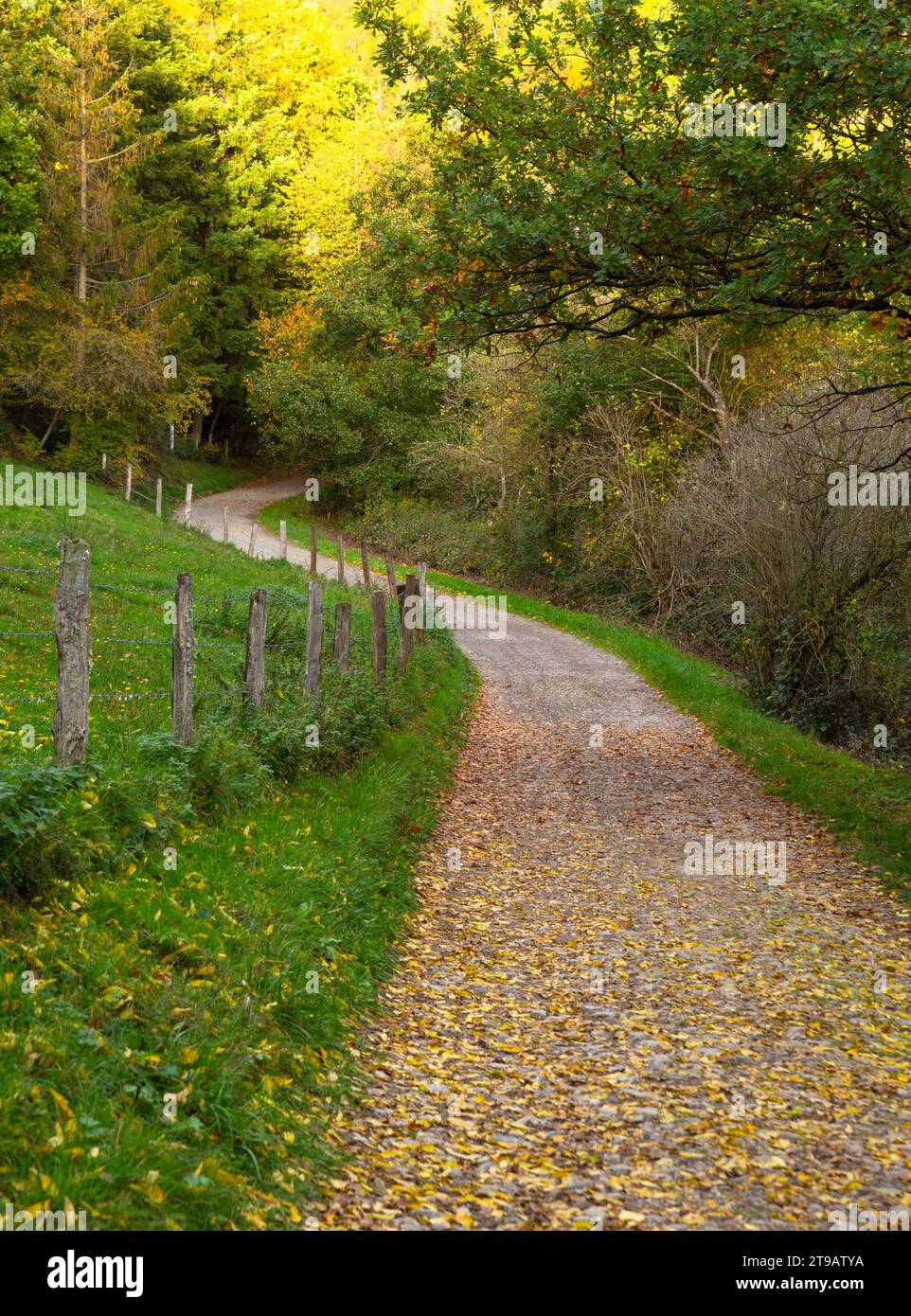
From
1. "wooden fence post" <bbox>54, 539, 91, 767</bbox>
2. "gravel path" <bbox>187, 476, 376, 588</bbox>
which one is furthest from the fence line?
"gravel path" <bbox>187, 476, 376, 588</bbox>

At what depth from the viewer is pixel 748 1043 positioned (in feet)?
21.9

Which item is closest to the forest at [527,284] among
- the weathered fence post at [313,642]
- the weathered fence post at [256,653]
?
the weathered fence post at [313,642]

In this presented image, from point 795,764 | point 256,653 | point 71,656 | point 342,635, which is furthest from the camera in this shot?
point 795,764

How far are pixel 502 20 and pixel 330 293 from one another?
37199 mm

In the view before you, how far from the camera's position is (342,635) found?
14164 millimetres

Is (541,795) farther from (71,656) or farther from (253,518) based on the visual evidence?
(253,518)

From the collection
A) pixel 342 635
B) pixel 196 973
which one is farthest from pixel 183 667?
pixel 342 635

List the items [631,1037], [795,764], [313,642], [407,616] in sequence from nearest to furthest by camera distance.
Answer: [631,1037]
[313,642]
[795,764]
[407,616]

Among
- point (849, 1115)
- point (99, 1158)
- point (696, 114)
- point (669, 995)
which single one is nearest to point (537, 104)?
point (696, 114)

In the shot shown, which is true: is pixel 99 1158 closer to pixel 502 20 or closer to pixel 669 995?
pixel 669 995

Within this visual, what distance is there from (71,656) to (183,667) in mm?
1623

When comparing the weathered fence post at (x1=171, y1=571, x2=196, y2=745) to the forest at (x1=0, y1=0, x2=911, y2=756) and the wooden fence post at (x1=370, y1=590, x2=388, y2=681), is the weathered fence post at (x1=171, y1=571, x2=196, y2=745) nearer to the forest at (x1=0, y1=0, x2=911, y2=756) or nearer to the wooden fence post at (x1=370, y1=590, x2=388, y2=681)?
the forest at (x1=0, y1=0, x2=911, y2=756)

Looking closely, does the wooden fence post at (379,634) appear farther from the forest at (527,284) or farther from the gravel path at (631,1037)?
the forest at (527,284)

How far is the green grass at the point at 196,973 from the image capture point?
14.3ft
